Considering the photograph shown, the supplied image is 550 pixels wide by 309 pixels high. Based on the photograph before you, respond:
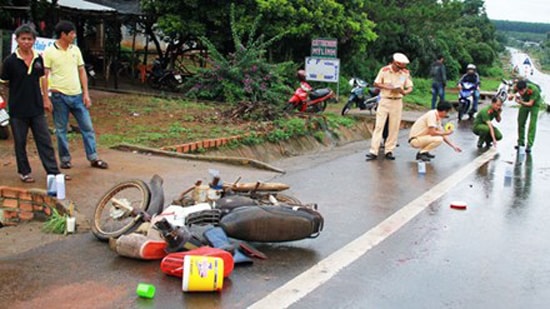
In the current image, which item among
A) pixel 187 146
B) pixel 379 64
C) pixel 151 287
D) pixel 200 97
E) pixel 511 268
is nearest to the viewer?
pixel 151 287

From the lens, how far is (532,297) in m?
5.04

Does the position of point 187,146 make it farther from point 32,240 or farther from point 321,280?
point 321,280

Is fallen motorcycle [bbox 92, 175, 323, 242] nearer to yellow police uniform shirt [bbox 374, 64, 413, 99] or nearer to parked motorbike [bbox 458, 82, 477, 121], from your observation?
yellow police uniform shirt [bbox 374, 64, 413, 99]

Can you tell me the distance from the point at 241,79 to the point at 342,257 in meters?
12.1

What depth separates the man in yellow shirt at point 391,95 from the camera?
11297mm

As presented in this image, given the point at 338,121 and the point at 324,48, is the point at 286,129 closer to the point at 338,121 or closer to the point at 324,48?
the point at 338,121

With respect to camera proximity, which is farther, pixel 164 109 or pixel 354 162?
pixel 164 109

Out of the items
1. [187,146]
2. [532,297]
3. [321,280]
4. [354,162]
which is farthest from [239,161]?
[532,297]

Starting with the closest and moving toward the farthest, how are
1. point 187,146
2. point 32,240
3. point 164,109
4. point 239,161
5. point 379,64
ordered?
point 32,240 → point 239,161 → point 187,146 → point 164,109 → point 379,64

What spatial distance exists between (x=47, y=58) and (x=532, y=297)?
20.9 ft

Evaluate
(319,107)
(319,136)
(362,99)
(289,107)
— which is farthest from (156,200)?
(362,99)

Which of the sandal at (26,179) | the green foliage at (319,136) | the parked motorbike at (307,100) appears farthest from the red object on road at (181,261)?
the parked motorbike at (307,100)

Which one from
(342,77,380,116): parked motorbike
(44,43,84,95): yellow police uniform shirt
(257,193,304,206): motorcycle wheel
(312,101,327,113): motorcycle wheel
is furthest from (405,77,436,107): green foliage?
(257,193,304,206): motorcycle wheel

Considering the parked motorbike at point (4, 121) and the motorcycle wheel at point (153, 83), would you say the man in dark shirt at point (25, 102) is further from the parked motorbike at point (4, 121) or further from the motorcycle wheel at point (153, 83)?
the motorcycle wheel at point (153, 83)
